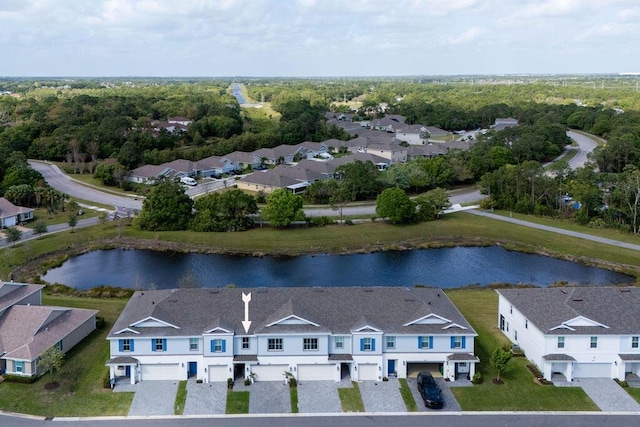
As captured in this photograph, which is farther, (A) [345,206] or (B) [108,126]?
(B) [108,126]

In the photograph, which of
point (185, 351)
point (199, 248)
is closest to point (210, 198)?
point (199, 248)

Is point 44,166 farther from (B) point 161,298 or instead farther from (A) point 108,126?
(B) point 161,298

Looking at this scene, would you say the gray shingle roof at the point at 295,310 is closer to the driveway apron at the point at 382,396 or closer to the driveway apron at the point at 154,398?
the driveway apron at the point at 154,398

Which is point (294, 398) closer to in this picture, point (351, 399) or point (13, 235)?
point (351, 399)

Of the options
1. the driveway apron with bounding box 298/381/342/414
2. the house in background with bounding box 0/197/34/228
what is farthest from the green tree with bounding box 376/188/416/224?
the house in background with bounding box 0/197/34/228

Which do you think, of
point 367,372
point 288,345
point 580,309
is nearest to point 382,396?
point 367,372
